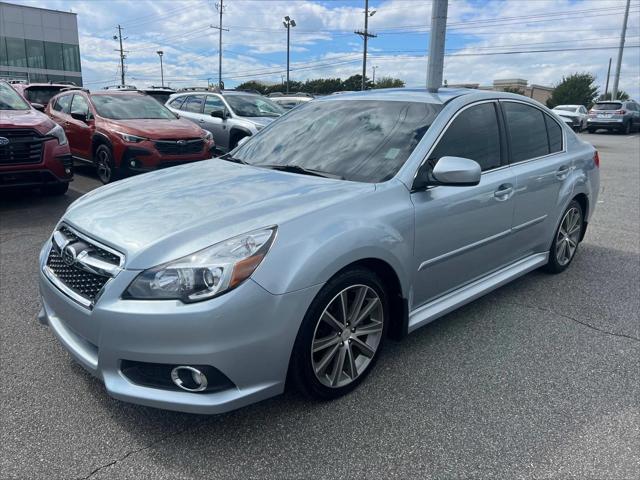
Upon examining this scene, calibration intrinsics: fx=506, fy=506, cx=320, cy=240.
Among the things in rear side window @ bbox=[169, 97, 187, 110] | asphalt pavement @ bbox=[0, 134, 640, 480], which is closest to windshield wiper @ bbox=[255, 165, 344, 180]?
asphalt pavement @ bbox=[0, 134, 640, 480]

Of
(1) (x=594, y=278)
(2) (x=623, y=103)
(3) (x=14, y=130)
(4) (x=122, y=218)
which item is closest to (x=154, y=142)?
(3) (x=14, y=130)

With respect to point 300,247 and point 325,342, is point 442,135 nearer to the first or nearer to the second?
point 300,247

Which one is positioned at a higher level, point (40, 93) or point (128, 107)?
point (40, 93)

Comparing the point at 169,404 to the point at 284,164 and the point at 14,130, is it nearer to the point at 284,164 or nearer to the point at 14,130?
the point at 284,164

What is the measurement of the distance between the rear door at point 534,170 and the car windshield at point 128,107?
6.88m

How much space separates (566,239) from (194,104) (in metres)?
9.48

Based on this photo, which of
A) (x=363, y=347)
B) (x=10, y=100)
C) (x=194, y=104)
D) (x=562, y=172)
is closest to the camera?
(x=363, y=347)

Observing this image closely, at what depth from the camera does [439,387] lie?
2.91m

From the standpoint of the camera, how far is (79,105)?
9312 millimetres

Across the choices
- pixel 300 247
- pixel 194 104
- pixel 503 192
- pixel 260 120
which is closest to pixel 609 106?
pixel 260 120

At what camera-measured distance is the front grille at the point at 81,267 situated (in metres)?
2.38

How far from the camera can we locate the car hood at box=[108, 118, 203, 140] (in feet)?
26.8

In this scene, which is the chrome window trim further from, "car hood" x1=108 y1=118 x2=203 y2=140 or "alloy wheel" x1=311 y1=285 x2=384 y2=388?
"car hood" x1=108 y1=118 x2=203 y2=140

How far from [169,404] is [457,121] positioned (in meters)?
2.50
